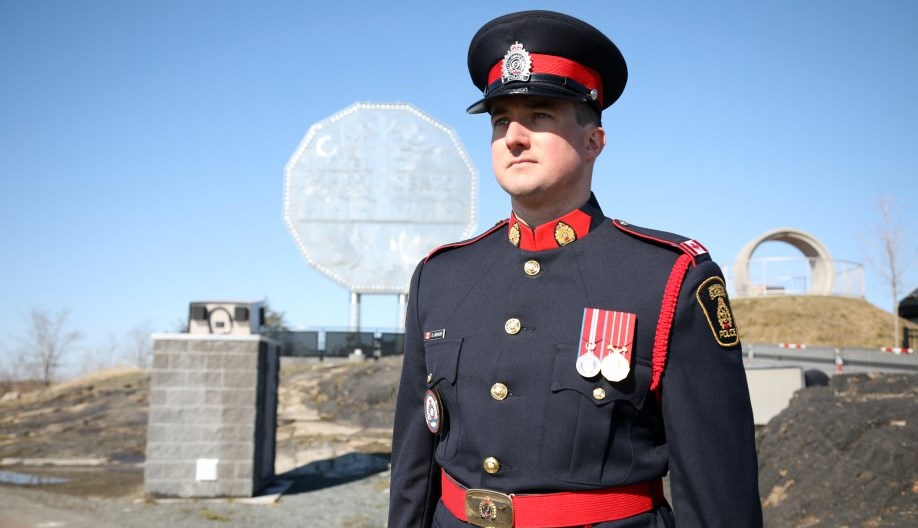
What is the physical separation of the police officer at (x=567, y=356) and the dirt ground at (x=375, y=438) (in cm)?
267

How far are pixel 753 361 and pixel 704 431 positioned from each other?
46.5 feet

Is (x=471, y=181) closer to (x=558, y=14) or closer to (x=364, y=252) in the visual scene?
(x=364, y=252)

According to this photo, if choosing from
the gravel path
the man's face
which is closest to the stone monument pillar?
the gravel path

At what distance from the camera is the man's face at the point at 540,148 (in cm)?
183

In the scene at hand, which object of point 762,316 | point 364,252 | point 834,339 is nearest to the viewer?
point 834,339

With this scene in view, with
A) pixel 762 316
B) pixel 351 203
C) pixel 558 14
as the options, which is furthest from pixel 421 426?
pixel 351 203

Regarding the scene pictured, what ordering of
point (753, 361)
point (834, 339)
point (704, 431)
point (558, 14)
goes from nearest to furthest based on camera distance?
1. point (704, 431)
2. point (558, 14)
3. point (753, 361)
4. point (834, 339)

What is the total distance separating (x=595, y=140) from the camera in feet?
6.43

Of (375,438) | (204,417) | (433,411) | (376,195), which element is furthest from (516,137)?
(376,195)

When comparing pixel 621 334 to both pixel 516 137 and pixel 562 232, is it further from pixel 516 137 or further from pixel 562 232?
pixel 516 137

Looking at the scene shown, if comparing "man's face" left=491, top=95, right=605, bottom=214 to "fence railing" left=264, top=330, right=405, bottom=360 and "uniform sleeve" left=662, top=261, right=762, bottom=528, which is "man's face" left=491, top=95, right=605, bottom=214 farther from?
"fence railing" left=264, top=330, right=405, bottom=360

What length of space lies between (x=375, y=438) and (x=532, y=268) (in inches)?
365

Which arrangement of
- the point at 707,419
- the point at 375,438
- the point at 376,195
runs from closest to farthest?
the point at 707,419
the point at 375,438
the point at 376,195

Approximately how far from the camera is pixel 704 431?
167 centimetres
